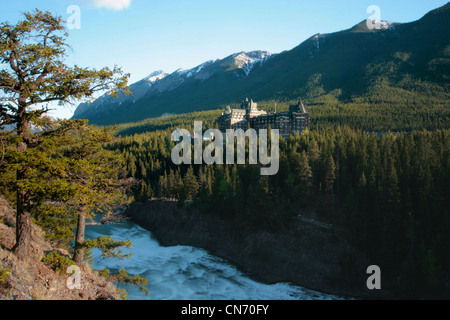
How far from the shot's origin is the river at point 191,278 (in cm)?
3800

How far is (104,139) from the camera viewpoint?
14.8 meters

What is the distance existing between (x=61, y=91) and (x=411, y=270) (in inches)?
1698

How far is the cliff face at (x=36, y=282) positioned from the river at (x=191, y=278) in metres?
19.1

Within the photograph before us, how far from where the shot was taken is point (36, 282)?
12.3 meters

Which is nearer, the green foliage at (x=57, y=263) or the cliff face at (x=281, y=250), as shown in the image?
the green foliage at (x=57, y=263)

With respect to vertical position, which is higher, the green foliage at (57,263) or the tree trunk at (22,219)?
the tree trunk at (22,219)

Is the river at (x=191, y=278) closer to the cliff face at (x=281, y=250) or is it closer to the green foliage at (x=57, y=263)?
the cliff face at (x=281, y=250)

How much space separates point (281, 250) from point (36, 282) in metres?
44.5

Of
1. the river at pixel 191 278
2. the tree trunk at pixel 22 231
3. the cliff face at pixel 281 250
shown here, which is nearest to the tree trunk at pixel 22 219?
the tree trunk at pixel 22 231

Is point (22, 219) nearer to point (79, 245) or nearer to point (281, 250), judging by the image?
point (79, 245)

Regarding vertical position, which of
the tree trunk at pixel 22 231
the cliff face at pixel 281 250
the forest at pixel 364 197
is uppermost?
the tree trunk at pixel 22 231

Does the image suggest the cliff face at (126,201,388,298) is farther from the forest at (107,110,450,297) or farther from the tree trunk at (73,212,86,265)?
the tree trunk at (73,212,86,265)
